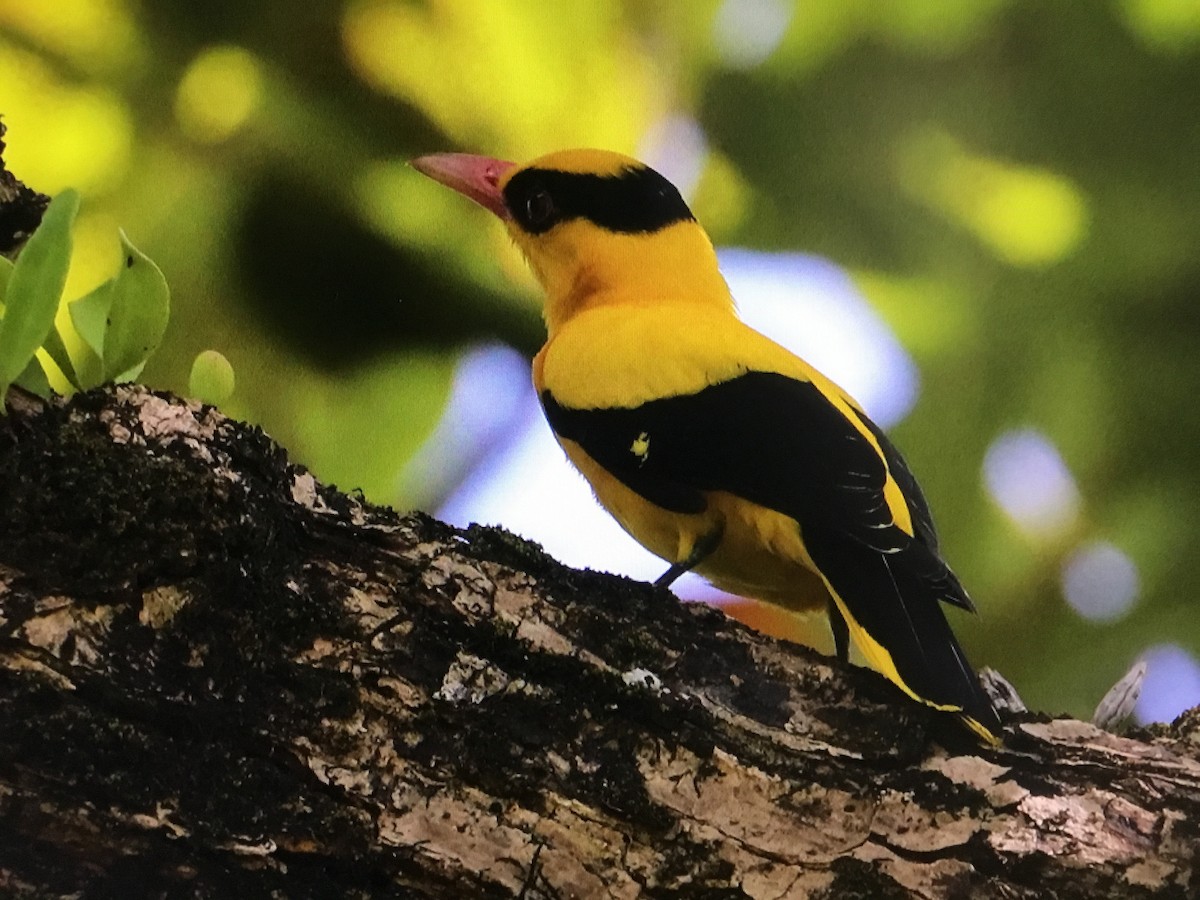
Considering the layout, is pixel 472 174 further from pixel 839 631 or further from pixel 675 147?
pixel 839 631

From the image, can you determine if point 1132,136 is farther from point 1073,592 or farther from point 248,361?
point 248,361

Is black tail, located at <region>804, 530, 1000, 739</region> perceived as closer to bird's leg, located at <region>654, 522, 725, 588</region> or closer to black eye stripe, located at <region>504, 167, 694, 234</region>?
bird's leg, located at <region>654, 522, 725, 588</region>

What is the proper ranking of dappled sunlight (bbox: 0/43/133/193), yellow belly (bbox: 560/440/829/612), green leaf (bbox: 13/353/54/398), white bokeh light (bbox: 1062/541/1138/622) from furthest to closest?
white bokeh light (bbox: 1062/541/1138/622)
dappled sunlight (bbox: 0/43/133/193)
yellow belly (bbox: 560/440/829/612)
green leaf (bbox: 13/353/54/398)

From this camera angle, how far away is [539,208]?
1661 mm

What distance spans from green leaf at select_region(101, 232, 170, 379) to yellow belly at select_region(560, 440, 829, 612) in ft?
1.80

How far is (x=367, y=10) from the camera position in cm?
172

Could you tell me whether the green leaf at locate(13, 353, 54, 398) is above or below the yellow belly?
below

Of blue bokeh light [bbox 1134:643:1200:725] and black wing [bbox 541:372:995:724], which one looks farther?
blue bokeh light [bbox 1134:643:1200:725]

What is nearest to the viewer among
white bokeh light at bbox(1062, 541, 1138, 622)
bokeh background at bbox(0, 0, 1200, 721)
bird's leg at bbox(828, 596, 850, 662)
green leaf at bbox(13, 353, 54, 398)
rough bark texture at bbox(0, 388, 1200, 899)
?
rough bark texture at bbox(0, 388, 1200, 899)

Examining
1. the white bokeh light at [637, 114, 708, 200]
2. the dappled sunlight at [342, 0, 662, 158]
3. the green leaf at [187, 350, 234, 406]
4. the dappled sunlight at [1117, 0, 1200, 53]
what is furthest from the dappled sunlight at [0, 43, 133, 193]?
the dappled sunlight at [1117, 0, 1200, 53]

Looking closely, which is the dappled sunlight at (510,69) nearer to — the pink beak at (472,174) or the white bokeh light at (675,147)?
the white bokeh light at (675,147)

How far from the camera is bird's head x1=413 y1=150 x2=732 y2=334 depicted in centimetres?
164

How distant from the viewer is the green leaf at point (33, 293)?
1.02 m

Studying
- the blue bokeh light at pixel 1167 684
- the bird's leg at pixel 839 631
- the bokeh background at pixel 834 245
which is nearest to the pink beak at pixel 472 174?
the bokeh background at pixel 834 245
